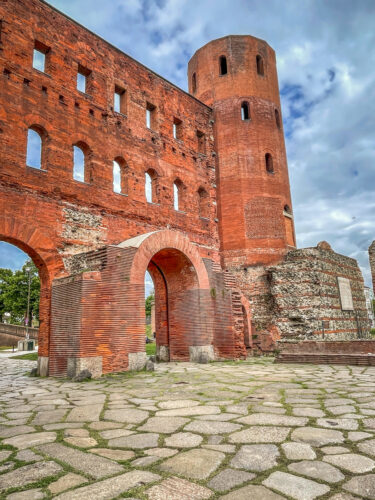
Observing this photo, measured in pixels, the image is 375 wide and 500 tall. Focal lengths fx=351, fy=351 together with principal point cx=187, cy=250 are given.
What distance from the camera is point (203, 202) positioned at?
16.2 meters

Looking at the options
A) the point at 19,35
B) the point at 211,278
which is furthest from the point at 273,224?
the point at 19,35

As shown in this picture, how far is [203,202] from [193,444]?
45.4 ft

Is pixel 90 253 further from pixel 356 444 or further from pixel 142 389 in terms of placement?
pixel 356 444

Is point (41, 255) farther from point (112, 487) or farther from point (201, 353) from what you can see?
point (112, 487)

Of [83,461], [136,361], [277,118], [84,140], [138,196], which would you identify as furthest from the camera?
[277,118]

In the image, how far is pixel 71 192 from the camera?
10.7 m

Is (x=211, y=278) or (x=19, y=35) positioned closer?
(x=19, y=35)

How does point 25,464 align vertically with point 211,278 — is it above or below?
below

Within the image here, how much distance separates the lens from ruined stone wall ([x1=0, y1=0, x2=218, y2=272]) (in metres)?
9.77

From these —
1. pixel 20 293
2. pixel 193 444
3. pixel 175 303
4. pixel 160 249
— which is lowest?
pixel 193 444

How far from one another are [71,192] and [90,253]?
8.02 ft

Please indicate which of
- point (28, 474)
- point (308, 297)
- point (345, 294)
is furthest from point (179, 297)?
point (28, 474)

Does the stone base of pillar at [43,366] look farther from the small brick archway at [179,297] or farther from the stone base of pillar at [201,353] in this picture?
the stone base of pillar at [201,353]

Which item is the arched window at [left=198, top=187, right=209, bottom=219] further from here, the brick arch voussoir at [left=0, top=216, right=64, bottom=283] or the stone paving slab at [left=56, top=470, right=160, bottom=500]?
the stone paving slab at [left=56, top=470, right=160, bottom=500]
